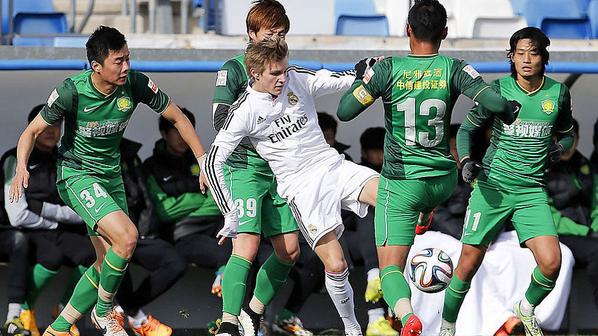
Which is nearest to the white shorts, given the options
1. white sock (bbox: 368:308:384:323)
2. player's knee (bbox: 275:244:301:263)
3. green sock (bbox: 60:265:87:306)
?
player's knee (bbox: 275:244:301:263)

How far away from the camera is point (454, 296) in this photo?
813 cm

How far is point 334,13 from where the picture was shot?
10.7 meters

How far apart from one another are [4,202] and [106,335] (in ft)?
6.08

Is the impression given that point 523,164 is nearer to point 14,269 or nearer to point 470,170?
point 470,170

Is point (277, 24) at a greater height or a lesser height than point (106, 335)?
greater

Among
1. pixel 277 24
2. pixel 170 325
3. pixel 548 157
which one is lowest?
pixel 170 325

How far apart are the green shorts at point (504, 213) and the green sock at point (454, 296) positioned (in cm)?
26

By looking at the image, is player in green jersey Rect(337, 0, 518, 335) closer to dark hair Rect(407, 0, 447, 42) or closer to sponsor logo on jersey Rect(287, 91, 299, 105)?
dark hair Rect(407, 0, 447, 42)

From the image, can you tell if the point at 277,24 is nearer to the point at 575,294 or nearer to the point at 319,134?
the point at 319,134

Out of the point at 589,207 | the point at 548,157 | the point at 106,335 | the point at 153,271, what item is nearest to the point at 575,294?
the point at 589,207

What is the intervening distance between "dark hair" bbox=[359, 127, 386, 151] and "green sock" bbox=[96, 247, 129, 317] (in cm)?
255

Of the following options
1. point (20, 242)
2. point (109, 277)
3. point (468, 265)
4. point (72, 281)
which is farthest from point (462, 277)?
point (20, 242)

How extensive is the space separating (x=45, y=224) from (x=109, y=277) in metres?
1.69

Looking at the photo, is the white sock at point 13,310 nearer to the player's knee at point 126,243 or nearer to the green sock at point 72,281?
the green sock at point 72,281
